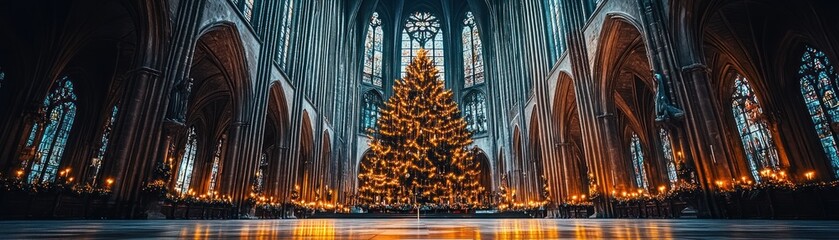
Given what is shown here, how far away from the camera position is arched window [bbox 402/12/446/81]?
37469 millimetres

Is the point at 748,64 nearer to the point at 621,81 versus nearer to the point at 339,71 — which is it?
the point at 621,81

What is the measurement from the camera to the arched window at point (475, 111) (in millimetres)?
34031

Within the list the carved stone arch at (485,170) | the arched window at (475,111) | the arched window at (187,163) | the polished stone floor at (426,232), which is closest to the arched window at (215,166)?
the arched window at (187,163)

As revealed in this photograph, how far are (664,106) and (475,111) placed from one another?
2407 centimetres

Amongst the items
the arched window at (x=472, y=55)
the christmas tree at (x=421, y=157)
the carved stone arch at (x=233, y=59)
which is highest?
the arched window at (x=472, y=55)

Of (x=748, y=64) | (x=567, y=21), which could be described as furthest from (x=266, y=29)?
(x=748, y=64)

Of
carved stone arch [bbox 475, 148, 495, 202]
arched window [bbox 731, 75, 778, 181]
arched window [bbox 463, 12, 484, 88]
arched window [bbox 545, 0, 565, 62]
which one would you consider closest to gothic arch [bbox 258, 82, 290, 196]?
arched window [bbox 545, 0, 565, 62]

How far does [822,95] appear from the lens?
15.2m

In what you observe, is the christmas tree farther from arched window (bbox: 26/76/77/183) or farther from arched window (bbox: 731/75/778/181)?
arched window (bbox: 26/76/77/183)

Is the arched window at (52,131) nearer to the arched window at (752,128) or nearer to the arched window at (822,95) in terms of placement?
the arched window at (752,128)

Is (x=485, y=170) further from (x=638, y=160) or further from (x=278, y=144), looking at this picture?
(x=278, y=144)

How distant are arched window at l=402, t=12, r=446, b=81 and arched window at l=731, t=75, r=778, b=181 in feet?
73.9

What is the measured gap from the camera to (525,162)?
81.5ft

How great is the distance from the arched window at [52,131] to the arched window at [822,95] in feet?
98.4
